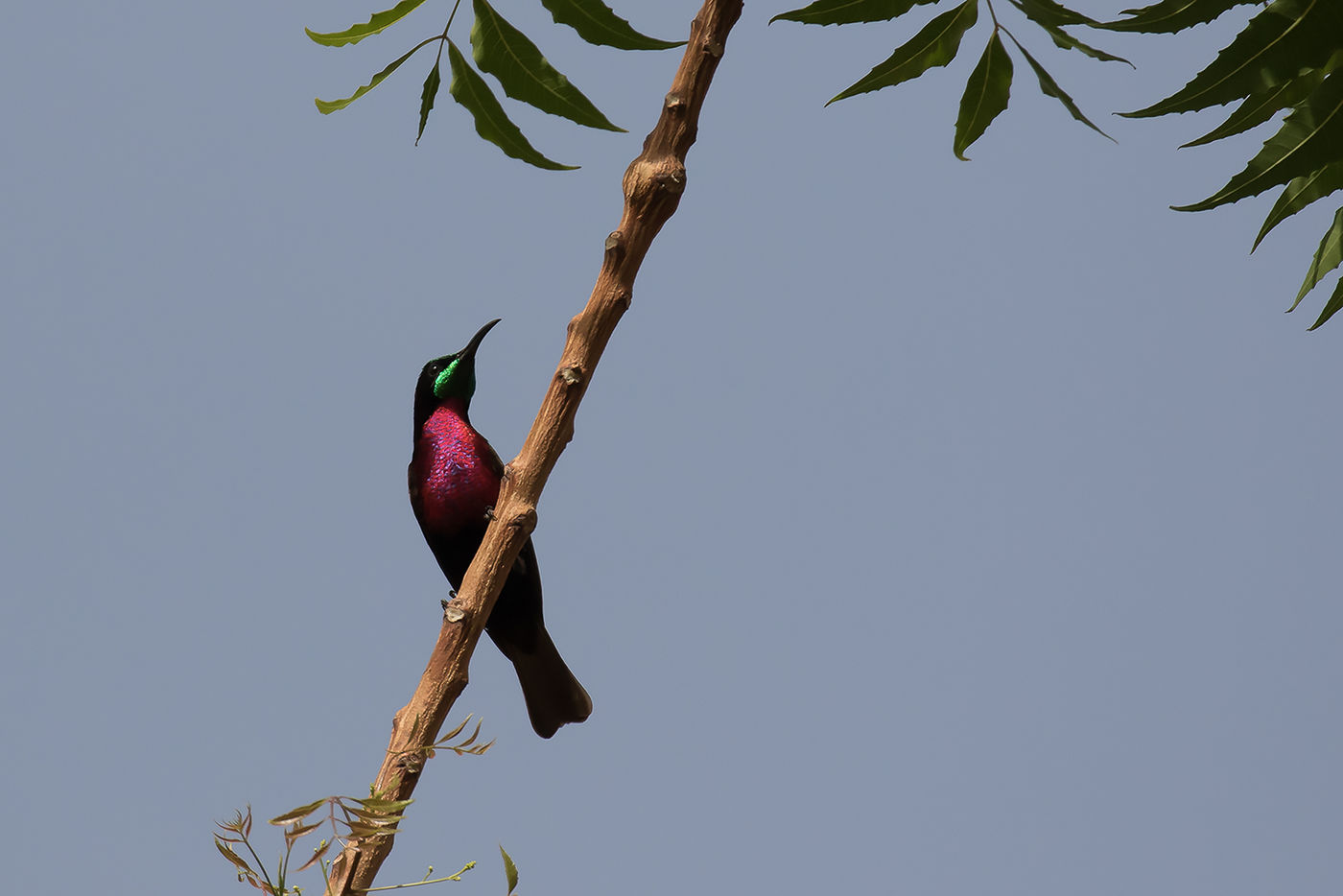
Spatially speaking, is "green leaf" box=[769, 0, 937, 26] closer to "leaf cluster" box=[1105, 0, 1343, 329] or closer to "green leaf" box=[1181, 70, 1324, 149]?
"leaf cluster" box=[1105, 0, 1343, 329]

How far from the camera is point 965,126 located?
2191mm

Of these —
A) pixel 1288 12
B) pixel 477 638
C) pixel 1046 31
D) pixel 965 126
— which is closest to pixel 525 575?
pixel 477 638

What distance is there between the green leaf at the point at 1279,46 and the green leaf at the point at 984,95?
0.51m

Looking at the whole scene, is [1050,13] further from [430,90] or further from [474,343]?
[474,343]

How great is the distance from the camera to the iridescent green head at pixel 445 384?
4.27 m

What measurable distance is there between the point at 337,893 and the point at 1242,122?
1.98 metres

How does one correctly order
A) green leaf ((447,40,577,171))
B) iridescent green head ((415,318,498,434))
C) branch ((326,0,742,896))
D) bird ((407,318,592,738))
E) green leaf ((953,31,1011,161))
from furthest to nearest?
iridescent green head ((415,318,498,434)) < bird ((407,318,592,738)) < green leaf ((447,40,577,171)) < green leaf ((953,31,1011,161)) < branch ((326,0,742,896))

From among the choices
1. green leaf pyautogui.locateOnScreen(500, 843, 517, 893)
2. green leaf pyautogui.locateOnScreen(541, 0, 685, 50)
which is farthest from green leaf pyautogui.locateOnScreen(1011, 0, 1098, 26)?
green leaf pyautogui.locateOnScreen(500, 843, 517, 893)

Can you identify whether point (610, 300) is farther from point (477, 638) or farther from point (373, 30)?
point (373, 30)

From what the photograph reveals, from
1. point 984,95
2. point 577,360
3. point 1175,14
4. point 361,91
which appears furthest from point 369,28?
point 1175,14

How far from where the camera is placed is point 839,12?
6.33 feet

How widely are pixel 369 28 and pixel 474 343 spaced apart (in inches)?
80.0

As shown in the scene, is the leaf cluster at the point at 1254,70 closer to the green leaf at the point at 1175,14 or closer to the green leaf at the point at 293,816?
the green leaf at the point at 1175,14

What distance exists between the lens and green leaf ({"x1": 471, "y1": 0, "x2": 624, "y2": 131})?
7.17ft
